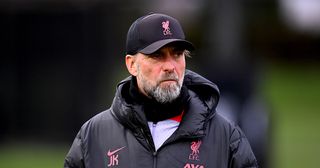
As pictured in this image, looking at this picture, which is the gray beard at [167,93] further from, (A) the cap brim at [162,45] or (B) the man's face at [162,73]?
(A) the cap brim at [162,45]

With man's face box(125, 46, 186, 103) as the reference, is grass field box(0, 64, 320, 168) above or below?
below

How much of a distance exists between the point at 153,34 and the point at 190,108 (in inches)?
16.7

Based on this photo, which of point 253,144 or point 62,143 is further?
point 62,143

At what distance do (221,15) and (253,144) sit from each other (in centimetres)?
556

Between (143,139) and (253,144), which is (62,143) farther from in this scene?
(143,139)

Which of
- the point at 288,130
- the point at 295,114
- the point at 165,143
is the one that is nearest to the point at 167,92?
the point at 165,143

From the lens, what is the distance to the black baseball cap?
517cm

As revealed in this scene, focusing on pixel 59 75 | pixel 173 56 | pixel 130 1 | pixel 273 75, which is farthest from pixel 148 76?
pixel 273 75

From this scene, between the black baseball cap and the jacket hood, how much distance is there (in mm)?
259

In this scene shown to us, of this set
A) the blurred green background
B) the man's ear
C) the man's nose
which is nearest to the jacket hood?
the man's ear

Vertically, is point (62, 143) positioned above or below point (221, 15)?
below

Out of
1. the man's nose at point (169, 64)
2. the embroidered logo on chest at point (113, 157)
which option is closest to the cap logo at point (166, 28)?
the man's nose at point (169, 64)

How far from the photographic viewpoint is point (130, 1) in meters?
16.3

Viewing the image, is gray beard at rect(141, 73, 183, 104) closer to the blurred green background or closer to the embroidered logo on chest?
the embroidered logo on chest
